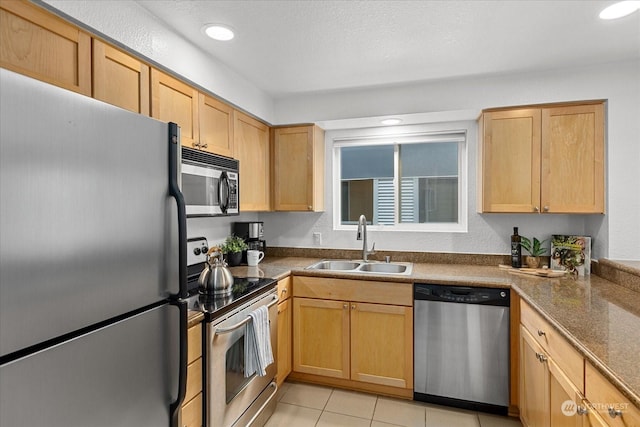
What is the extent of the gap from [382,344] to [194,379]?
1372 mm

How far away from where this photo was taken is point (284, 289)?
8.22ft

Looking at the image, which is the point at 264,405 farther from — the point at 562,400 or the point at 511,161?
the point at 511,161

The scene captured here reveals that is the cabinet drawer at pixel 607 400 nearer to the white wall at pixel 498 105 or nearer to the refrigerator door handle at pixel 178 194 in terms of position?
the refrigerator door handle at pixel 178 194

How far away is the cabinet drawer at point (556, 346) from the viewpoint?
1.25 meters

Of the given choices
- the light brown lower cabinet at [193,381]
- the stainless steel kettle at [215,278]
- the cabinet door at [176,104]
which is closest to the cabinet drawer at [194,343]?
the light brown lower cabinet at [193,381]

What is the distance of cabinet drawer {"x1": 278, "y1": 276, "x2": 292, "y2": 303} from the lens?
2.44 meters

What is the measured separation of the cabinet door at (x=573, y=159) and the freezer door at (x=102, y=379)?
260 cm

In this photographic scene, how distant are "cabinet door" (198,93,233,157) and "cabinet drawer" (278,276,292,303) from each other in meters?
1.02

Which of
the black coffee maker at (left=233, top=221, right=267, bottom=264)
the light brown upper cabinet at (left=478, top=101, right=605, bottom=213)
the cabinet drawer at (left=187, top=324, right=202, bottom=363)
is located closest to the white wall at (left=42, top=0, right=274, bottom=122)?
the black coffee maker at (left=233, top=221, right=267, bottom=264)

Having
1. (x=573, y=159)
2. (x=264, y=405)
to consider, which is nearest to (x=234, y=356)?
(x=264, y=405)

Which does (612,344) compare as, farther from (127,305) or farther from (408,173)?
(408,173)

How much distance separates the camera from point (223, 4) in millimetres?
1678

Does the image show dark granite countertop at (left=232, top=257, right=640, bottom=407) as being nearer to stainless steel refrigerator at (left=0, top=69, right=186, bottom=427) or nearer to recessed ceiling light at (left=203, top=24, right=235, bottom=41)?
stainless steel refrigerator at (left=0, top=69, right=186, bottom=427)

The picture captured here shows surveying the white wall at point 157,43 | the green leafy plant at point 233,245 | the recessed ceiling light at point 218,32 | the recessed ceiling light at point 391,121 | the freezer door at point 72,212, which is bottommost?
the green leafy plant at point 233,245
